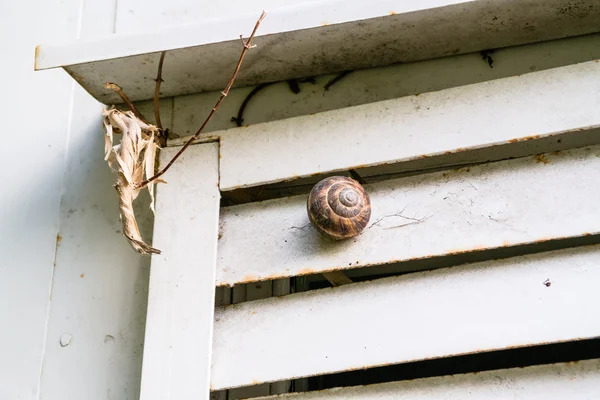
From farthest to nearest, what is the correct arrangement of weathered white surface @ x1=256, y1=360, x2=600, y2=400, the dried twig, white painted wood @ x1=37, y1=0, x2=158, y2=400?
the dried twig
white painted wood @ x1=37, y1=0, x2=158, y2=400
weathered white surface @ x1=256, y1=360, x2=600, y2=400

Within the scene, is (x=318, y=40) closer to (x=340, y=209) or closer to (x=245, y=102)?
(x=245, y=102)

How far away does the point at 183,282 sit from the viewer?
154 cm

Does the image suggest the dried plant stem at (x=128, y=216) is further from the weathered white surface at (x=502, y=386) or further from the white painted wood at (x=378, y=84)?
the weathered white surface at (x=502, y=386)

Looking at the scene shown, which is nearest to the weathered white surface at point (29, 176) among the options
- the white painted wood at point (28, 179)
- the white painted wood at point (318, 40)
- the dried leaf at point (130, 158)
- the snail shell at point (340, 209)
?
the white painted wood at point (28, 179)

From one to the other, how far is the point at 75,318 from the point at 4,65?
860 mm

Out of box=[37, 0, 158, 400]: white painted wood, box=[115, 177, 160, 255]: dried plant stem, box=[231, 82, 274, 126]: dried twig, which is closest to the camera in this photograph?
box=[115, 177, 160, 255]: dried plant stem

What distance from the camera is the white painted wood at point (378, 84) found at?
1686mm

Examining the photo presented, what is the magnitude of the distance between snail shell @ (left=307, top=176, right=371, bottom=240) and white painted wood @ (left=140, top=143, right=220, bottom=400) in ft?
0.93

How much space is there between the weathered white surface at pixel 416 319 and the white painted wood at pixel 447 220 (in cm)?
6

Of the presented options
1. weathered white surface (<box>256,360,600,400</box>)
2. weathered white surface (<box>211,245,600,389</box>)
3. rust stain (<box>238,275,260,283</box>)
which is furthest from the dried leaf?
weathered white surface (<box>256,360,600,400</box>)

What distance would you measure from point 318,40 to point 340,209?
0.45m

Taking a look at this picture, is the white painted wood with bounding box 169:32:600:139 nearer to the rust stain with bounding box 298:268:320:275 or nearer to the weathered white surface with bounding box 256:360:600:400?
the rust stain with bounding box 298:268:320:275

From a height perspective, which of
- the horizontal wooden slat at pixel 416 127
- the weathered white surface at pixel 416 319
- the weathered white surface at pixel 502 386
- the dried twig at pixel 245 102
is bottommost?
the weathered white surface at pixel 502 386

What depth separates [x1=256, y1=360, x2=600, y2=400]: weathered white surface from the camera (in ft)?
4.39
